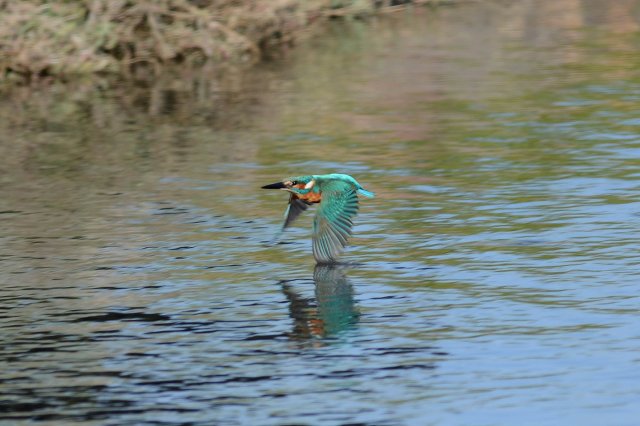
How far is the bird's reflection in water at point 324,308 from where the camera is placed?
10.3 m

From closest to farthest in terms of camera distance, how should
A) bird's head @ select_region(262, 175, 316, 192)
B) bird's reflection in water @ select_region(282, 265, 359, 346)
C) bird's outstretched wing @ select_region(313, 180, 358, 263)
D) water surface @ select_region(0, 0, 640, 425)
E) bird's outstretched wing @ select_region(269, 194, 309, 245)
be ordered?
1. water surface @ select_region(0, 0, 640, 425)
2. bird's reflection in water @ select_region(282, 265, 359, 346)
3. bird's outstretched wing @ select_region(313, 180, 358, 263)
4. bird's head @ select_region(262, 175, 316, 192)
5. bird's outstretched wing @ select_region(269, 194, 309, 245)

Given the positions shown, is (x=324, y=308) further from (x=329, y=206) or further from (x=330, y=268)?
(x=330, y=268)

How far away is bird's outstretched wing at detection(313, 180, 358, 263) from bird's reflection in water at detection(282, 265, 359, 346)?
24 centimetres

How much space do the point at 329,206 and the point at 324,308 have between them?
1.02m

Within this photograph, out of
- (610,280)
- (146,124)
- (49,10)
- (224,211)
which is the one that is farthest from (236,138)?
(610,280)

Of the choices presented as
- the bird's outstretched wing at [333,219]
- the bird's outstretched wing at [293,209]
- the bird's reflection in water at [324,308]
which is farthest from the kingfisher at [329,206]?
the bird's outstretched wing at [293,209]

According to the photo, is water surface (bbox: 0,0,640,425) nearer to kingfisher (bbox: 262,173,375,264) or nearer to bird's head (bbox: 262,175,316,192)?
kingfisher (bbox: 262,173,375,264)

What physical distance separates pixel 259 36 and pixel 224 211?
1392 cm

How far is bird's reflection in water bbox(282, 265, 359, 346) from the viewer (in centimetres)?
1033

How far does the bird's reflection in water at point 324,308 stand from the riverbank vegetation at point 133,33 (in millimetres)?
13045

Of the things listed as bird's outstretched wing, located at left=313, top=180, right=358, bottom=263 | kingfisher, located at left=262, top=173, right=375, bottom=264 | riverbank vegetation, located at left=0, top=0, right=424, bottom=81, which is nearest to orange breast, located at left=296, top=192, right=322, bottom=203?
kingfisher, located at left=262, top=173, right=375, bottom=264

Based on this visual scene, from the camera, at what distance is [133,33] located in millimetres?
26359

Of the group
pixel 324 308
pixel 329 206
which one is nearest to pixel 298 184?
pixel 329 206

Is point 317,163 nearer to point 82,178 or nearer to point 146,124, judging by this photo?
point 82,178
